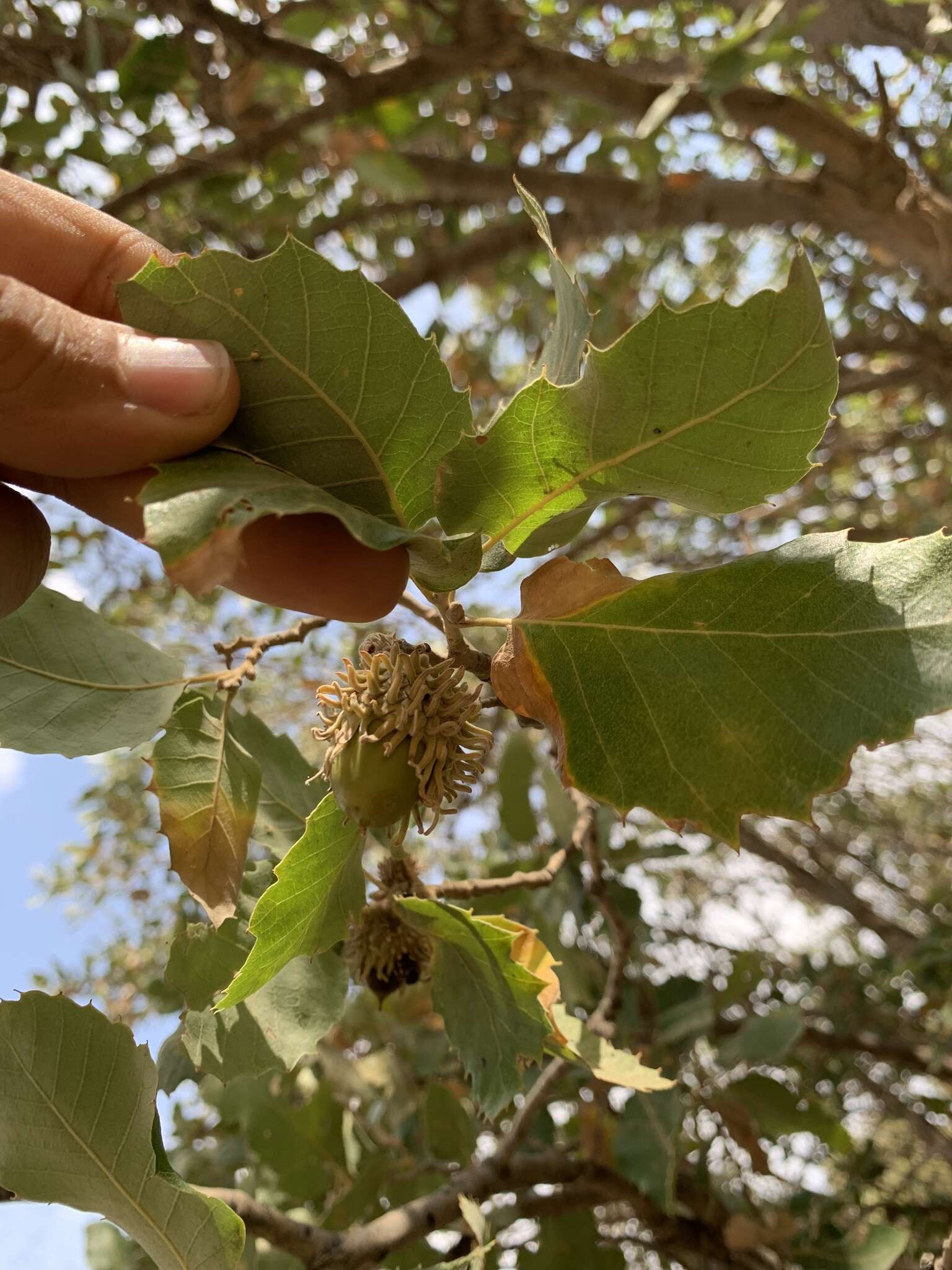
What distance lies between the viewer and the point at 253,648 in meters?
1.39

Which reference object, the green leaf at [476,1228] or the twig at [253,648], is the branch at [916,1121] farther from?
the twig at [253,648]

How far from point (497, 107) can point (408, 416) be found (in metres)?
3.53

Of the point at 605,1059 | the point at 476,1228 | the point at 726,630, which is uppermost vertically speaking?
the point at 726,630

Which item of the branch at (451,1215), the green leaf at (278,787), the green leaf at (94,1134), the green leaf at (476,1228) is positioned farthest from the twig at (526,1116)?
A: the green leaf at (94,1134)

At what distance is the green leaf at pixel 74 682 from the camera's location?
125 cm

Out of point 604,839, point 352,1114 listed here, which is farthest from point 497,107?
point 352,1114

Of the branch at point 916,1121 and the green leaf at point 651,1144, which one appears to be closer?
the green leaf at point 651,1144

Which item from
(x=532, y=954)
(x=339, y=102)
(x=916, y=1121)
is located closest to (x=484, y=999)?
(x=532, y=954)

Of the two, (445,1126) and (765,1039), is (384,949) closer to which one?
(445,1126)

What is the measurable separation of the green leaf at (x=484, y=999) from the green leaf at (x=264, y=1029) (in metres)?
0.18

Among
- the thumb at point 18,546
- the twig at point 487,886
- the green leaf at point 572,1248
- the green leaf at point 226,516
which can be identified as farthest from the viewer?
the green leaf at point 572,1248

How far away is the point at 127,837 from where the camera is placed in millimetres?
4797

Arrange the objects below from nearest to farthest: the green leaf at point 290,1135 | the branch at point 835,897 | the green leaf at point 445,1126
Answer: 1. the green leaf at point 290,1135
2. the green leaf at point 445,1126
3. the branch at point 835,897

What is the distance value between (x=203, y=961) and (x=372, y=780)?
1.61ft
